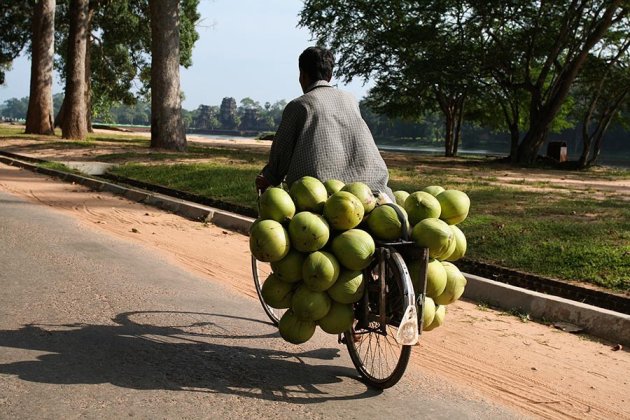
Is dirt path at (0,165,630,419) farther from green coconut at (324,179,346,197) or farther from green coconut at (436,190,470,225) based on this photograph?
green coconut at (324,179,346,197)

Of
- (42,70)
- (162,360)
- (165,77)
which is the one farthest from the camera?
(42,70)

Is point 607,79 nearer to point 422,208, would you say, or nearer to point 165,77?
point 165,77

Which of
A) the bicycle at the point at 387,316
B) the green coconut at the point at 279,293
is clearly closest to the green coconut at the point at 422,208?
the bicycle at the point at 387,316

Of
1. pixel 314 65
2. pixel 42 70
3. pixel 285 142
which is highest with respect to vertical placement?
pixel 42 70

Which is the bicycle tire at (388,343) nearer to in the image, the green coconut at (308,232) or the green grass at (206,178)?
the green coconut at (308,232)

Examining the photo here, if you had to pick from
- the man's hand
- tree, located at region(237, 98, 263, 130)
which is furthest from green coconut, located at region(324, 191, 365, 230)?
tree, located at region(237, 98, 263, 130)

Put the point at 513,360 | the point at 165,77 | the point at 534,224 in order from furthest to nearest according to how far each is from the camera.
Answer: the point at 165,77
the point at 534,224
the point at 513,360

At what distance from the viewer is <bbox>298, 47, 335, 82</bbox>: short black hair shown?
436cm

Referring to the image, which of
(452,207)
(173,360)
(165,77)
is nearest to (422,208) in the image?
(452,207)

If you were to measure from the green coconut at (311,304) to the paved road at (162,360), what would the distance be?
1.46 feet

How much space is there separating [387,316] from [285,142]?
1303mm

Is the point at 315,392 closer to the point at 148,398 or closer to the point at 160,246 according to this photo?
the point at 148,398

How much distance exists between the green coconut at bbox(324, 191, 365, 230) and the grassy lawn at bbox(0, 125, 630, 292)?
3526mm

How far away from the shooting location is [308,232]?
369 centimetres
